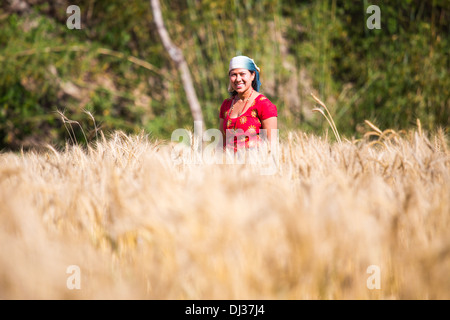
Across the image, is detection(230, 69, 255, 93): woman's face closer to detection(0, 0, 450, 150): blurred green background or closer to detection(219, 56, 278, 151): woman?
detection(219, 56, 278, 151): woman

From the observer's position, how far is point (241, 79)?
1.43 metres

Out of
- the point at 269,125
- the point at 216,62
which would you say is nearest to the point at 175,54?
the point at 216,62

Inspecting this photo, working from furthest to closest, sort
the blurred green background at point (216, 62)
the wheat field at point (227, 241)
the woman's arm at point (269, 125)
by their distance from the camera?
the blurred green background at point (216, 62) → the woman's arm at point (269, 125) → the wheat field at point (227, 241)

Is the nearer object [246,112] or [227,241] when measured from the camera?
[227,241]

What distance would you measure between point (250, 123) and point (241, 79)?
0.53ft

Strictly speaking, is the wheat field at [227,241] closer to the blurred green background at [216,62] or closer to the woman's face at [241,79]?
the woman's face at [241,79]

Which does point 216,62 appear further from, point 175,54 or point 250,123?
point 250,123

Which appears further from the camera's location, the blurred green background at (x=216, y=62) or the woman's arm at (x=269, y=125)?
the blurred green background at (x=216, y=62)

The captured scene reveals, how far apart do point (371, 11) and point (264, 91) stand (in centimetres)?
105

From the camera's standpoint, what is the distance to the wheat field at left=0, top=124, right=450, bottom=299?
0.58 m

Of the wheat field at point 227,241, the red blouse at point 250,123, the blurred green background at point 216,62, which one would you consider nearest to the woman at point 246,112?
the red blouse at point 250,123

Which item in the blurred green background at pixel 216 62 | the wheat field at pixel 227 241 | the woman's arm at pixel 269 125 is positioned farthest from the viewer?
the blurred green background at pixel 216 62

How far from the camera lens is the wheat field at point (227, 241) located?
58cm

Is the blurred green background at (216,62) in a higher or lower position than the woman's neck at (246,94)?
higher
